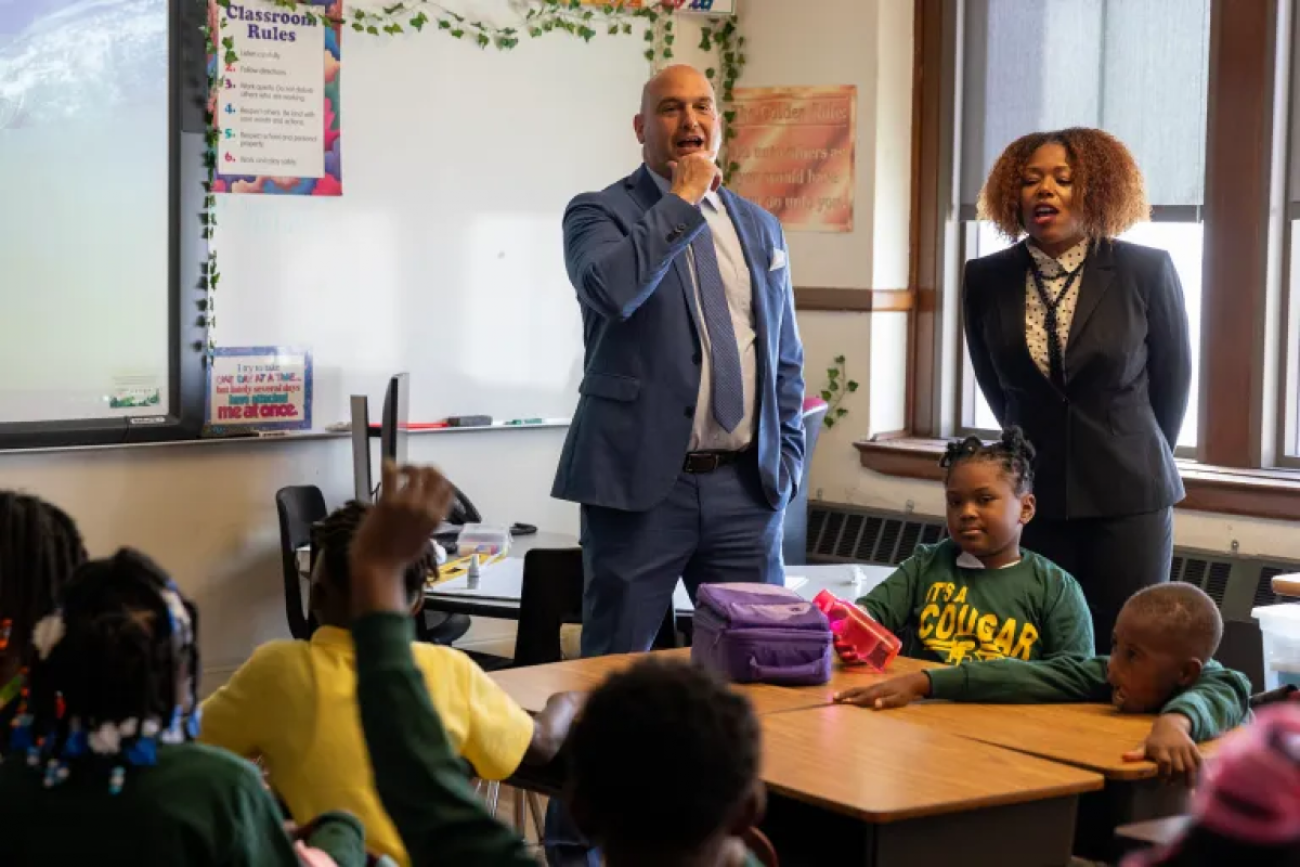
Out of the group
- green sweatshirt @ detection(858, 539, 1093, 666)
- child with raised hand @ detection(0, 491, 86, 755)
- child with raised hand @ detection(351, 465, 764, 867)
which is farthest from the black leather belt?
child with raised hand @ detection(351, 465, 764, 867)

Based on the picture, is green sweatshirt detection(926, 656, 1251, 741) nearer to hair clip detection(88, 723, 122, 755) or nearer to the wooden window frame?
hair clip detection(88, 723, 122, 755)

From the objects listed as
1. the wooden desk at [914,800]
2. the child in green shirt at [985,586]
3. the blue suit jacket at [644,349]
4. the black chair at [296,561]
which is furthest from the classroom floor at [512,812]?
the wooden desk at [914,800]

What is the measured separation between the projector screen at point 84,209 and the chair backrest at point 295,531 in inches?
20.6

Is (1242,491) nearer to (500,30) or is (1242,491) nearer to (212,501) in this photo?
(500,30)

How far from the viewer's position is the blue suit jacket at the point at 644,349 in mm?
3346

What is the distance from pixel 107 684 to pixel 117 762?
71 millimetres

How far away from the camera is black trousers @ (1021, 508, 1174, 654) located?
3.57 m

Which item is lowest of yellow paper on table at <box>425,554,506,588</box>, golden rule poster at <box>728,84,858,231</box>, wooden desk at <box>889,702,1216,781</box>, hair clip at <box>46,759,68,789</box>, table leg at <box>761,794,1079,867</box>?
table leg at <box>761,794,1079,867</box>

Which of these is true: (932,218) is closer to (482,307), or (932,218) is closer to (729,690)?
(482,307)

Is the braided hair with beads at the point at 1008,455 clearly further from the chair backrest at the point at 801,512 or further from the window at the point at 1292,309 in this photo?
the window at the point at 1292,309

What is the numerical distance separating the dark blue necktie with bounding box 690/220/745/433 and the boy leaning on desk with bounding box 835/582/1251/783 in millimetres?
801

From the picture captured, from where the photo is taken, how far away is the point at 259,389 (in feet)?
18.9

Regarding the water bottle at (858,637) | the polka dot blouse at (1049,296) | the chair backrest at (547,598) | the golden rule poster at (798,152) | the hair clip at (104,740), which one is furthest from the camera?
the golden rule poster at (798,152)

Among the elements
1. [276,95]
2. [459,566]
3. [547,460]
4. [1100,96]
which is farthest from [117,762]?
[1100,96]
